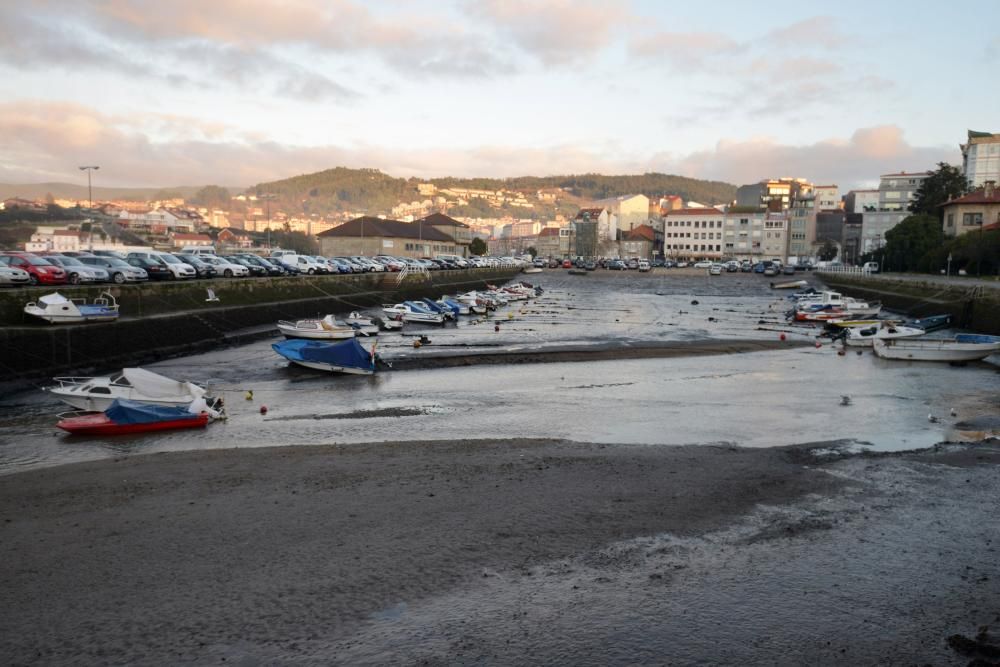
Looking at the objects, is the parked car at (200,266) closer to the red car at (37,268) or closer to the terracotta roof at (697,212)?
the red car at (37,268)

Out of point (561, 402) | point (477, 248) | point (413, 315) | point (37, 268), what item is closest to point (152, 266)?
point (37, 268)

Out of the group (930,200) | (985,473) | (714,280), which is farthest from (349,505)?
(714,280)

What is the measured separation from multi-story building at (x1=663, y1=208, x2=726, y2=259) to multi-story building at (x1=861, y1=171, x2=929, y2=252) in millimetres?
33202

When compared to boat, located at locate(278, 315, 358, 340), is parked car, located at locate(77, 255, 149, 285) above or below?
above

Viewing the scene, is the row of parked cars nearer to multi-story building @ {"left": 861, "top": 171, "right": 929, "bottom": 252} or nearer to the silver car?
the silver car

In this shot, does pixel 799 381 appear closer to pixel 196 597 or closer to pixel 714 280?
pixel 196 597

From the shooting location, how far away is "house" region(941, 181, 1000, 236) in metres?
74.8

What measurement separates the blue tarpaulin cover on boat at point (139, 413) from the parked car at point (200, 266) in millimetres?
28268

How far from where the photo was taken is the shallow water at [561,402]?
17531 mm

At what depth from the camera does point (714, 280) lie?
11244 cm

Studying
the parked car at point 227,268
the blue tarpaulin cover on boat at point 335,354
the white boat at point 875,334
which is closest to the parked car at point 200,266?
the parked car at point 227,268

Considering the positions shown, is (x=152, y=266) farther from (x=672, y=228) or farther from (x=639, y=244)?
(x=639, y=244)

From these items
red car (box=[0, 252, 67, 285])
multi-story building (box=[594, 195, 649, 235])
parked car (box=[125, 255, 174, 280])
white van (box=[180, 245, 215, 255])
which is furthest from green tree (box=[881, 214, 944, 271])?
multi-story building (box=[594, 195, 649, 235])

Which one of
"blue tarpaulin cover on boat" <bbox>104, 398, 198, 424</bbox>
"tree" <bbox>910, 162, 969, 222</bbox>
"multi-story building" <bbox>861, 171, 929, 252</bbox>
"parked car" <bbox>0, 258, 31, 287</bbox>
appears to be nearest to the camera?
"blue tarpaulin cover on boat" <bbox>104, 398, 198, 424</bbox>
